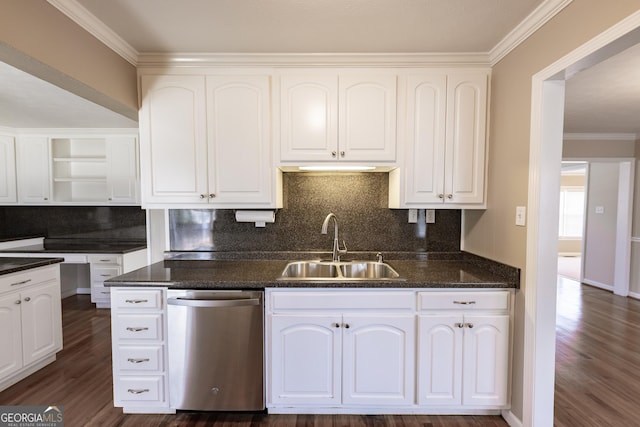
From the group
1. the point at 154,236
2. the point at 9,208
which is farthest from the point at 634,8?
the point at 9,208

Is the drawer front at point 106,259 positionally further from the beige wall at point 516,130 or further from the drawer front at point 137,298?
the beige wall at point 516,130

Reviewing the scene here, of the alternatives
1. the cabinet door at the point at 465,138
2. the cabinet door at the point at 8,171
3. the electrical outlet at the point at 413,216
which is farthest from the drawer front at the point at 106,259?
the cabinet door at the point at 465,138

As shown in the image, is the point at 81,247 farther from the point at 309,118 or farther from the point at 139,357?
the point at 309,118

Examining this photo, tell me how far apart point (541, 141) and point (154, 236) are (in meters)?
2.90

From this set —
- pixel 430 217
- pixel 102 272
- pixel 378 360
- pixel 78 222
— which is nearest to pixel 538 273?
pixel 430 217

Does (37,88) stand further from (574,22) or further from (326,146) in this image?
(574,22)

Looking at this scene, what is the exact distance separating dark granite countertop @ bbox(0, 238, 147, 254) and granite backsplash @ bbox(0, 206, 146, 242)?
3.7 inches

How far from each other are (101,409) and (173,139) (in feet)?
6.21

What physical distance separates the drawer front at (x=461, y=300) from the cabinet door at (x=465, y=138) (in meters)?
0.67

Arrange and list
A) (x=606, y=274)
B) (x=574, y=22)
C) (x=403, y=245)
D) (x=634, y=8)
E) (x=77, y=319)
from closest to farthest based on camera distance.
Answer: (x=634, y=8)
(x=574, y=22)
(x=403, y=245)
(x=77, y=319)
(x=606, y=274)

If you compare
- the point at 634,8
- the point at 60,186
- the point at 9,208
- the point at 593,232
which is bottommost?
the point at 593,232

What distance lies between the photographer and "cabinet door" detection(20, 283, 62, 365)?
7.34ft

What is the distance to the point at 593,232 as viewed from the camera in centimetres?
500

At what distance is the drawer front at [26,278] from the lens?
81.7 inches
